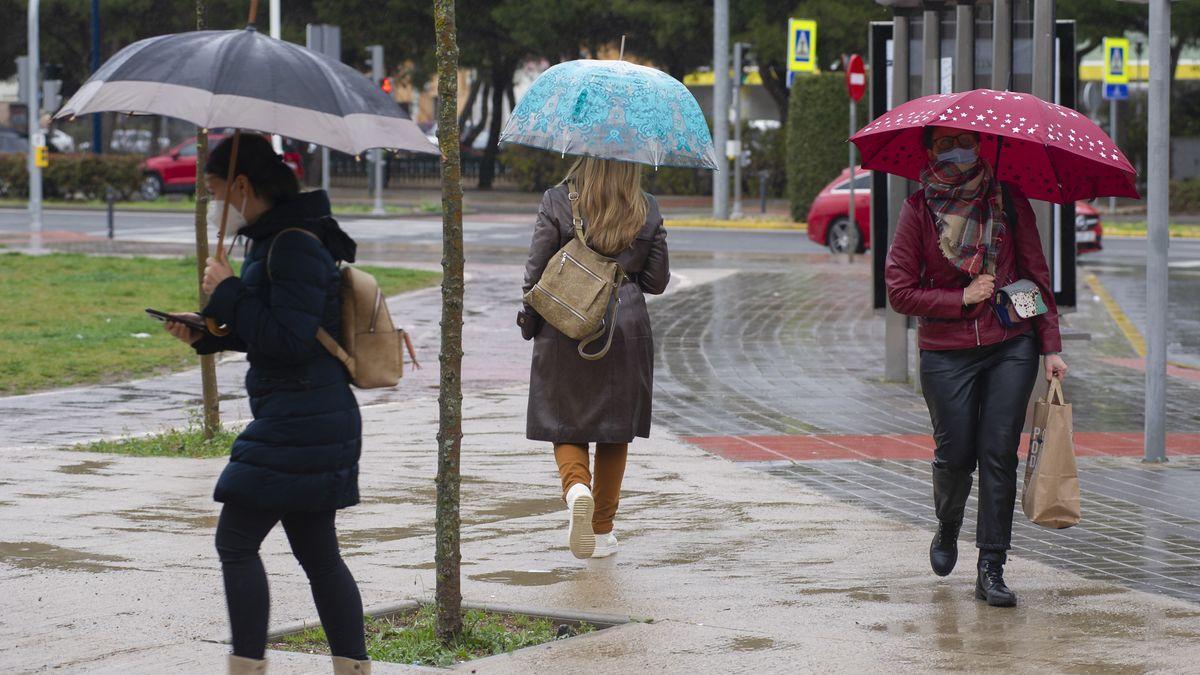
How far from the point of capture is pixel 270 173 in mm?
4797

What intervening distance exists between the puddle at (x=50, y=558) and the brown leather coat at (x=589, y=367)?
1.74 metres

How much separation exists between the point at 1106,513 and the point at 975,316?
224 centimetres

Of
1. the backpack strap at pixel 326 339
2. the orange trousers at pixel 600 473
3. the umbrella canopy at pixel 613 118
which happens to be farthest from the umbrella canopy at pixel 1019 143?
the backpack strap at pixel 326 339

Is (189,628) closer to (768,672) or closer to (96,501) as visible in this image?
(768,672)

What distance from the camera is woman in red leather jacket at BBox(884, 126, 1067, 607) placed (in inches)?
243

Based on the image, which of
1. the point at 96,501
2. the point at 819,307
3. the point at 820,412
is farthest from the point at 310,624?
the point at 819,307

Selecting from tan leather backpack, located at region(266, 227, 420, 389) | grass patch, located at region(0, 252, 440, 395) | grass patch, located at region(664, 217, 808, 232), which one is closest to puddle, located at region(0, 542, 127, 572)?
tan leather backpack, located at region(266, 227, 420, 389)

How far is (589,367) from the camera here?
260 inches

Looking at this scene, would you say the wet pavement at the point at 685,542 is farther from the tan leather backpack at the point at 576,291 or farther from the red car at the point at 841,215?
the red car at the point at 841,215

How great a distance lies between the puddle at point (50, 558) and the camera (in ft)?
21.8

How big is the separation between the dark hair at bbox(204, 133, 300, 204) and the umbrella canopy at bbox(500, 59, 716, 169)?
1.76 meters

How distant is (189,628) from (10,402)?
6531 mm

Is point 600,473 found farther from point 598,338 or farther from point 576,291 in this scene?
point 576,291

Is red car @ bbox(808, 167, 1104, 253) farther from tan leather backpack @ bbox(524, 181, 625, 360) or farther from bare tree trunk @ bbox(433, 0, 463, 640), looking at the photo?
bare tree trunk @ bbox(433, 0, 463, 640)
